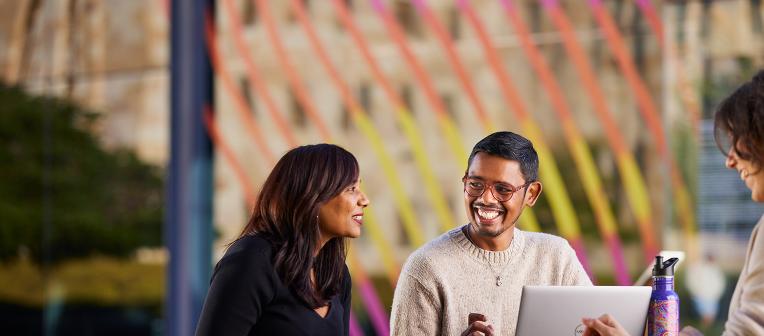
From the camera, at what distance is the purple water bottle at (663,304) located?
2.63 m

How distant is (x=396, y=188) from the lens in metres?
6.14

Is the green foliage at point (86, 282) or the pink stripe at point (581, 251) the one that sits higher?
the pink stripe at point (581, 251)

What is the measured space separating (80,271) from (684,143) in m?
4.31

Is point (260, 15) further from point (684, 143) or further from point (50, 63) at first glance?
point (684, 143)

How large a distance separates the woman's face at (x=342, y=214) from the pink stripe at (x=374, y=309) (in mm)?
3438

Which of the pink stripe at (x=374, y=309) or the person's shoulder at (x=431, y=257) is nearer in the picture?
the person's shoulder at (x=431, y=257)

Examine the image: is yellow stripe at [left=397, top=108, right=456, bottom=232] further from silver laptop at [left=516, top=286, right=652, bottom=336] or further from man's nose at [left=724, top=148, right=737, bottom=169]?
man's nose at [left=724, top=148, right=737, bottom=169]

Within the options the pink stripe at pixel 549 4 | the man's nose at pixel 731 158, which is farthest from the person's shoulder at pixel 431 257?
the pink stripe at pixel 549 4

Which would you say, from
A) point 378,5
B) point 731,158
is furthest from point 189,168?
point 731,158

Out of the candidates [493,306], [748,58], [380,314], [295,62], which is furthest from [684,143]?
[493,306]

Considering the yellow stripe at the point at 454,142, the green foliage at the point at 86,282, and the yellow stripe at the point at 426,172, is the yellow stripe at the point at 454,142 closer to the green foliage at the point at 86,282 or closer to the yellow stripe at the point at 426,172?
the yellow stripe at the point at 426,172

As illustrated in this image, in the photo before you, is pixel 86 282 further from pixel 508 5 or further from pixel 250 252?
pixel 250 252

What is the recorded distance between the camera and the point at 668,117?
5.43m

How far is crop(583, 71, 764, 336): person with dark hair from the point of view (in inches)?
95.7
